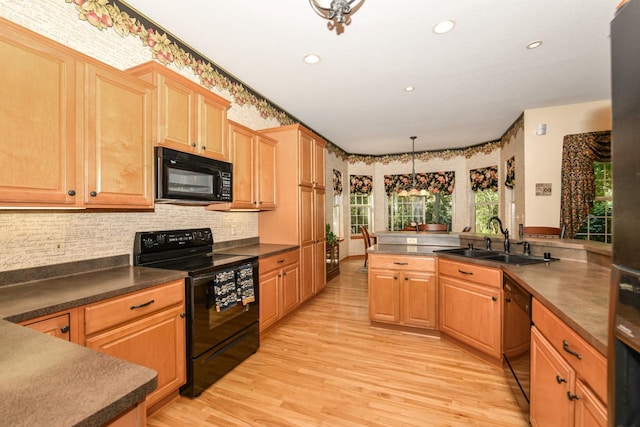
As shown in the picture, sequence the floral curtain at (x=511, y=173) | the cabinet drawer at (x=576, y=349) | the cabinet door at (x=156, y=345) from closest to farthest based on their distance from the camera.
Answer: the cabinet drawer at (x=576, y=349)
the cabinet door at (x=156, y=345)
the floral curtain at (x=511, y=173)

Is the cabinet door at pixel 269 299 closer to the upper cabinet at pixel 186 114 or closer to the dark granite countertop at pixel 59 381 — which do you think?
the upper cabinet at pixel 186 114

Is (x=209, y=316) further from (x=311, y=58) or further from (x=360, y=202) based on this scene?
(x=360, y=202)

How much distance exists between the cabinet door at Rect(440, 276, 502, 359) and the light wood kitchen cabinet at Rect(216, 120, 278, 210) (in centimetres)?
213

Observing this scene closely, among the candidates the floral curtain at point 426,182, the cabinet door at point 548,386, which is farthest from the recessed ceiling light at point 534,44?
the floral curtain at point 426,182

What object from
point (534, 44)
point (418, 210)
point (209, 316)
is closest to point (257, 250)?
point (209, 316)

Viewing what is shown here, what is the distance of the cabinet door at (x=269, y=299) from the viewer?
2713 mm

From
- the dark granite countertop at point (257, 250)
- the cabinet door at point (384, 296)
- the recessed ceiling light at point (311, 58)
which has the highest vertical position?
the recessed ceiling light at point (311, 58)

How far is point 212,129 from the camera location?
8.02ft

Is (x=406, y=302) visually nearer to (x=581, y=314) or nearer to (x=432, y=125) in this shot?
(x=581, y=314)

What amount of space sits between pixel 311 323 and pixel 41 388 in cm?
282

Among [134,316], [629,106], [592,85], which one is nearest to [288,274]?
[134,316]

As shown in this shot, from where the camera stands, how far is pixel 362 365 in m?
2.35

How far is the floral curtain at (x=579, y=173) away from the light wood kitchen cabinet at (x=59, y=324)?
221 inches

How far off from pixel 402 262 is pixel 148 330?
2285mm
